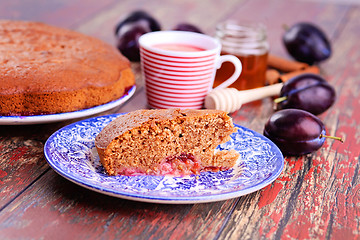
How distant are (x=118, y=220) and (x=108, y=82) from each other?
0.72 metres

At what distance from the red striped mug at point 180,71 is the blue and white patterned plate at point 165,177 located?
380 millimetres

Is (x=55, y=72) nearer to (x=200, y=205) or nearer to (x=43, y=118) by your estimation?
(x=43, y=118)

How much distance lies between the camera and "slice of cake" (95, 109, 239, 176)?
4.81 ft

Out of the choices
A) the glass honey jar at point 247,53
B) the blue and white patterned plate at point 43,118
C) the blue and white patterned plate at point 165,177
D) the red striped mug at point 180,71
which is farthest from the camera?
the glass honey jar at point 247,53

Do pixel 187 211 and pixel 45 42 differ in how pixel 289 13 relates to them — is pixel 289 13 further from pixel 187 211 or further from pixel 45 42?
pixel 187 211

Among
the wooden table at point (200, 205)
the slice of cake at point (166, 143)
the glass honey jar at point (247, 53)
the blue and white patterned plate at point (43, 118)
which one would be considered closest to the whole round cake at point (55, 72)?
the blue and white patterned plate at point (43, 118)

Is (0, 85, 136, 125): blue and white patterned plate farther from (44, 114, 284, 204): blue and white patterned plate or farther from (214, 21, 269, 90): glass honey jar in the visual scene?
(214, 21, 269, 90): glass honey jar

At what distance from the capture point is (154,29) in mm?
2828

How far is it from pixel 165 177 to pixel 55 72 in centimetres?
63

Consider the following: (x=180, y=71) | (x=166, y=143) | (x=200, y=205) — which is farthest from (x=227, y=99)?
(x=200, y=205)

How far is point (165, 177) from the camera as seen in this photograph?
4.91ft

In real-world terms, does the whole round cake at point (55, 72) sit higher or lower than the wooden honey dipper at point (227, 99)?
higher

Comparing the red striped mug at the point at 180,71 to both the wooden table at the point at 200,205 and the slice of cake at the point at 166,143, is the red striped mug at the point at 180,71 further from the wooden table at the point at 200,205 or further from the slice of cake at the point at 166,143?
the slice of cake at the point at 166,143

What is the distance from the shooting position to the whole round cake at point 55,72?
1.67 metres
